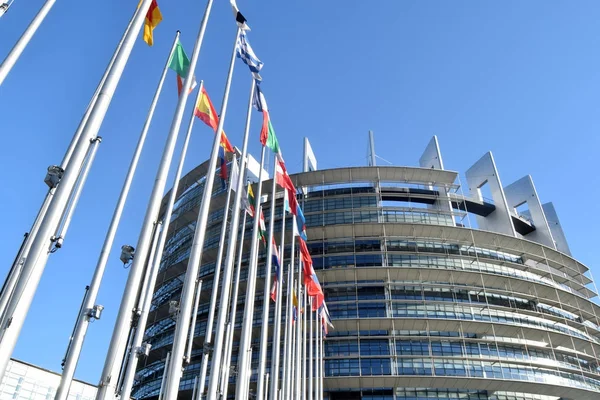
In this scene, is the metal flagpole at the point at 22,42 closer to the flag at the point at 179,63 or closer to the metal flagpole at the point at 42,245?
the metal flagpole at the point at 42,245

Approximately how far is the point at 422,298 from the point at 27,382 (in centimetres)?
3414

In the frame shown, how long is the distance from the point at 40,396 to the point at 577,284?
58207 millimetres

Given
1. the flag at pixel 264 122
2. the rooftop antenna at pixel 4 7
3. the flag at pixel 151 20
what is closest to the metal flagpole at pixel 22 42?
the rooftop antenna at pixel 4 7

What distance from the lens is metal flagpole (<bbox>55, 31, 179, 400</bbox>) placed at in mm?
10320

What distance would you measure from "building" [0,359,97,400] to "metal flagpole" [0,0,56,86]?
18.9 meters

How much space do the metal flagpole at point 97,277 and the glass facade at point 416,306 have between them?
3298cm

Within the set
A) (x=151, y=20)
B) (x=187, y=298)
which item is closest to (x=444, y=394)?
(x=187, y=298)

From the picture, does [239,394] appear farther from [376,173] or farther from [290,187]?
[376,173]

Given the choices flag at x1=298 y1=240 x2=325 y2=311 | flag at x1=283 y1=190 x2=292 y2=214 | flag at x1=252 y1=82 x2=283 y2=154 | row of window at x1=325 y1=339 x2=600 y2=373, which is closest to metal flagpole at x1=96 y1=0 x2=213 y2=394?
flag at x1=252 y1=82 x2=283 y2=154

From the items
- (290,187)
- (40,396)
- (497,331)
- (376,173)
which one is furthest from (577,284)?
(40,396)

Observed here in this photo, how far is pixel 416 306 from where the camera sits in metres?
45.1

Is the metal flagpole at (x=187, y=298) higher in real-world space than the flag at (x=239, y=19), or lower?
lower

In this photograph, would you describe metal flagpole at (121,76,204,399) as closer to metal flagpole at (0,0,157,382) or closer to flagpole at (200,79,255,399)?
flagpole at (200,79,255,399)

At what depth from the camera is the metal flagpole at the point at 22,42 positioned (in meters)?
8.61
